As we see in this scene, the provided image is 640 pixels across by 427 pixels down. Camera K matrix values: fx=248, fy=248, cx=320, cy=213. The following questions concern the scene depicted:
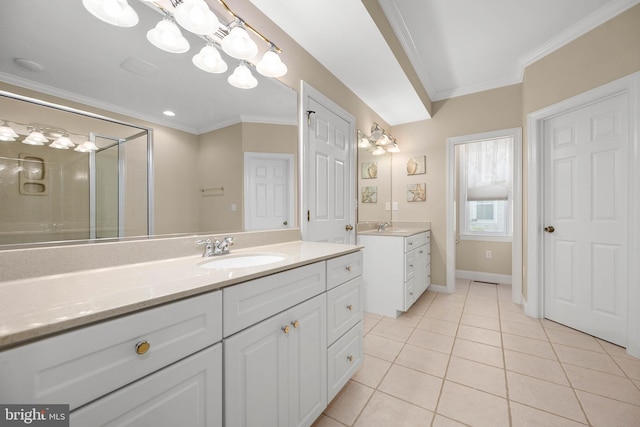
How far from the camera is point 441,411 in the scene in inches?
52.8

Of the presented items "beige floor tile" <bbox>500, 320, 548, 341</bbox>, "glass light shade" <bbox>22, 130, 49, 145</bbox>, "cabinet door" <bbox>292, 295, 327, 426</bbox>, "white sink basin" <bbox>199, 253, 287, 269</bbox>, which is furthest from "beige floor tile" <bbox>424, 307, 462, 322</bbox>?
"glass light shade" <bbox>22, 130, 49, 145</bbox>

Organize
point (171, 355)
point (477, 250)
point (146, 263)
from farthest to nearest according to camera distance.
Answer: point (477, 250)
point (146, 263)
point (171, 355)

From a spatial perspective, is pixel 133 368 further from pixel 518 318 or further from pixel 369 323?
pixel 518 318

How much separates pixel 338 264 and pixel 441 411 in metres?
0.97

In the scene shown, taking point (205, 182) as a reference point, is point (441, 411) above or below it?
below

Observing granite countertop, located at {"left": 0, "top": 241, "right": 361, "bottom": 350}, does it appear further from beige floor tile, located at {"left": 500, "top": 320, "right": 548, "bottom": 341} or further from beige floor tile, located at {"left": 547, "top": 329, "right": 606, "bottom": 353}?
beige floor tile, located at {"left": 547, "top": 329, "right": 606, "bottom": 353}

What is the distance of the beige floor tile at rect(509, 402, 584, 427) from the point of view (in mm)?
1249

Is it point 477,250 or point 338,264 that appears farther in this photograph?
point 477,250

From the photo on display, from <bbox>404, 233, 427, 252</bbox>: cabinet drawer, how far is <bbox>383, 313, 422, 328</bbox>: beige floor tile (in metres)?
0.68

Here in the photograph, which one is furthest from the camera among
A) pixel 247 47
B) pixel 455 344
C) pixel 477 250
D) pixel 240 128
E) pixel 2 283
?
pixel 477 250

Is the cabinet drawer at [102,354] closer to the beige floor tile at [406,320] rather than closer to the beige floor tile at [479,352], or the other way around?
the beige floor tile at [479,352]

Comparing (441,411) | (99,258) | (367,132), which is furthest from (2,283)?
(367,132)

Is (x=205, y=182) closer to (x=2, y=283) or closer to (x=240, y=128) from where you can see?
(x=240, y=128)

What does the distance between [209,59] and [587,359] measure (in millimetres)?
3137
